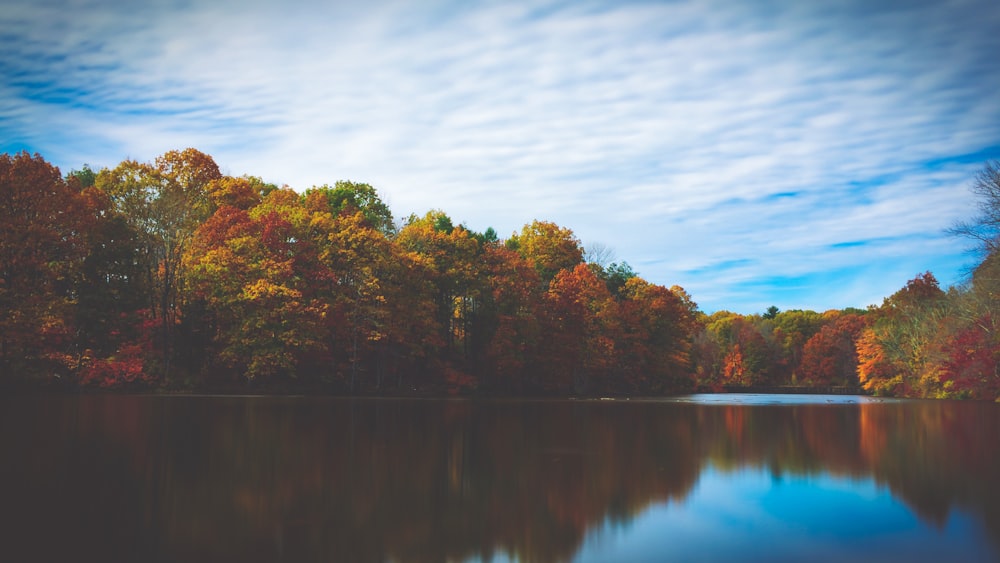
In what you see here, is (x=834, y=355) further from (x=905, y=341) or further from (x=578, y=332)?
(x=578, y=332)

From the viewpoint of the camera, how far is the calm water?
6.90m

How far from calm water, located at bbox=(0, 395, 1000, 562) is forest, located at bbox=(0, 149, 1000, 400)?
25171 millimetres

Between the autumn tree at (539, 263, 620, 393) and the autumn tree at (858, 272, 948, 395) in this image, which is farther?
the autumn tree at (858, 272, 948, 395)

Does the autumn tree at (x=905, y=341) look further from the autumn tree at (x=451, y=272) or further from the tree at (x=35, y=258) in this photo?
the tree at (x=35, y=258)

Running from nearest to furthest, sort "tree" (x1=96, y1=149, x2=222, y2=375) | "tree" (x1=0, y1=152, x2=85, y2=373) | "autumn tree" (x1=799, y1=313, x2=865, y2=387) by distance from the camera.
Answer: "tree" (x1=0, y1=152, x2=85, y2=373) → "tree" (x1=96, y1=149, x2=222, y2=375) → "autumn tree" (x1=799, y1=313, x2=865, y2=387)

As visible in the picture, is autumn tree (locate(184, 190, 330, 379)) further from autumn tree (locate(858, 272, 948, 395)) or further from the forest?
autumn tree (locate(858, 272, 948, 395))

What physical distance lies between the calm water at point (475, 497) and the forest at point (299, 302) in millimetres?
25171

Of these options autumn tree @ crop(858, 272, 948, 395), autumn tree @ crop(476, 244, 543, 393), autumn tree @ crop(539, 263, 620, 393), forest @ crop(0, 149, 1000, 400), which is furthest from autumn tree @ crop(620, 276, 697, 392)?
autumn tree @ crop(858, 272, 948, 395)

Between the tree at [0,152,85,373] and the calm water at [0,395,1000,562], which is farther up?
the tree at [0,152,85,373]

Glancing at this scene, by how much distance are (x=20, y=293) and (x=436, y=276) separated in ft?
90.5

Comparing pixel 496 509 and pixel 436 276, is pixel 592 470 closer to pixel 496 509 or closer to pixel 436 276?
pixel 496 509

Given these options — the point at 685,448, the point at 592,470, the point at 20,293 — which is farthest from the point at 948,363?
the point at 20,293

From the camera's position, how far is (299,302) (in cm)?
4594

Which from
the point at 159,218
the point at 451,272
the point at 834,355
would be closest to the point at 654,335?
the point at 451,272
